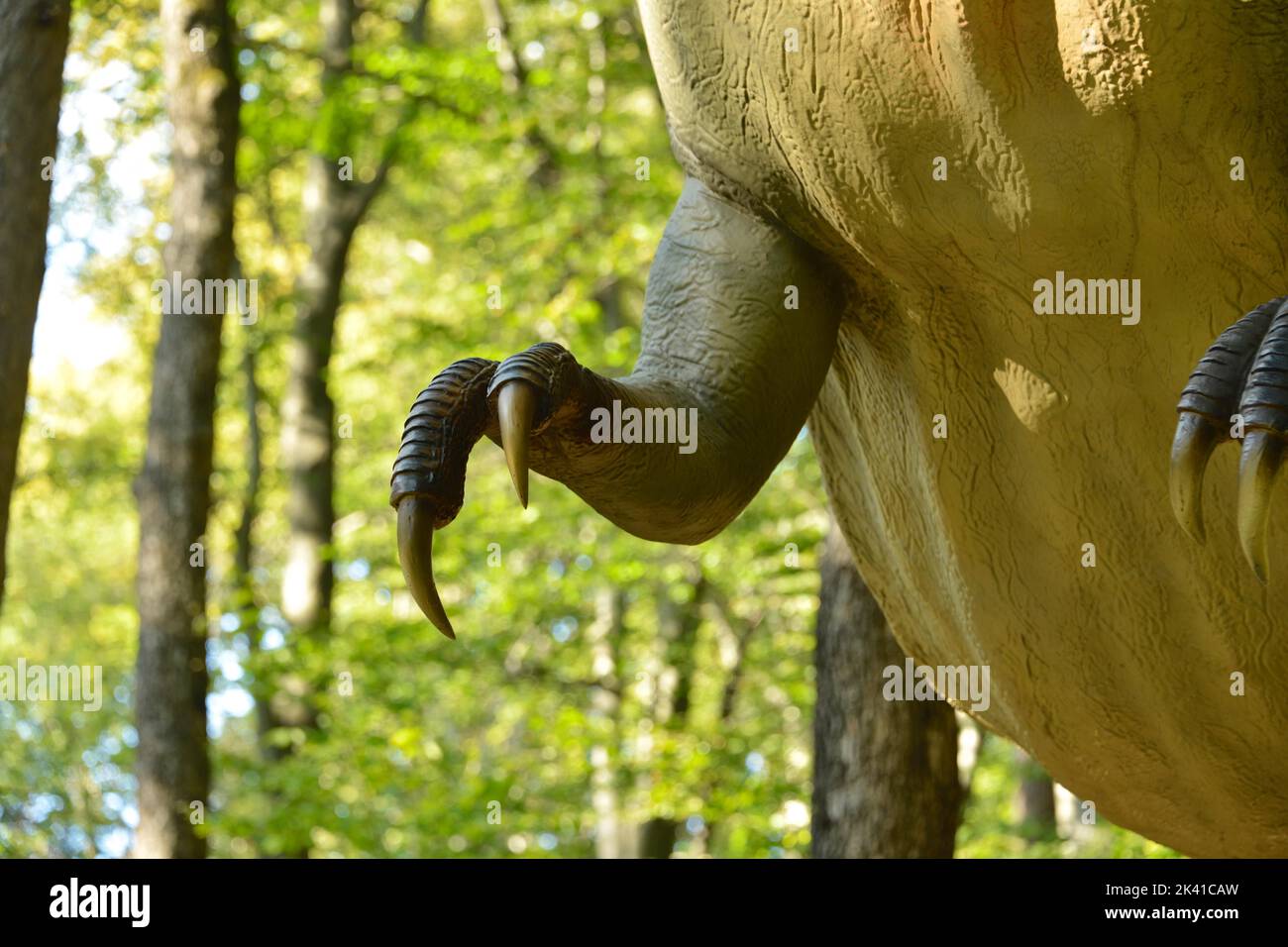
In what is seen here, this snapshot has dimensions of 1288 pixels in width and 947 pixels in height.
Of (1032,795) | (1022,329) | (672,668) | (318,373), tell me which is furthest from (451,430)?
(1032,795)

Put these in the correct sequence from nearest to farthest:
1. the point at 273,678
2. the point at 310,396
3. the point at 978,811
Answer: the point at 273,678 → the point at 310,396 → the point at 978,811

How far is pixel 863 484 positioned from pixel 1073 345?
2.54 ft

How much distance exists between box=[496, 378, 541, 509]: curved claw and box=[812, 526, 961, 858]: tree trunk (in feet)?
11.7

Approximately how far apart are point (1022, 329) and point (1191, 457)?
64cm

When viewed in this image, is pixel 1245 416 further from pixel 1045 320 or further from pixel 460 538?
pixel 460 538

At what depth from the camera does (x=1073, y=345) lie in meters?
2.86

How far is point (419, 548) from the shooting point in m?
2.54

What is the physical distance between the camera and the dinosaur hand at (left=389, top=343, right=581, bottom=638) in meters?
2.53

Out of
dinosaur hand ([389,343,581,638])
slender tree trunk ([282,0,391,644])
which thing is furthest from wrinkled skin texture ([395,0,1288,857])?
slender tree trunk ([282,0,391,644])

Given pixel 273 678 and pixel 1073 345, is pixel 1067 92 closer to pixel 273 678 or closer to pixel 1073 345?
pixel 1073 345

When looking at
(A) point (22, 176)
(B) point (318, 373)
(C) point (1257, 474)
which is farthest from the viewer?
(B) point (318, 373)

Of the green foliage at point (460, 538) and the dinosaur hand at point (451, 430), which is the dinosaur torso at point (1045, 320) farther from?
the green foliage at point (460, 538)
